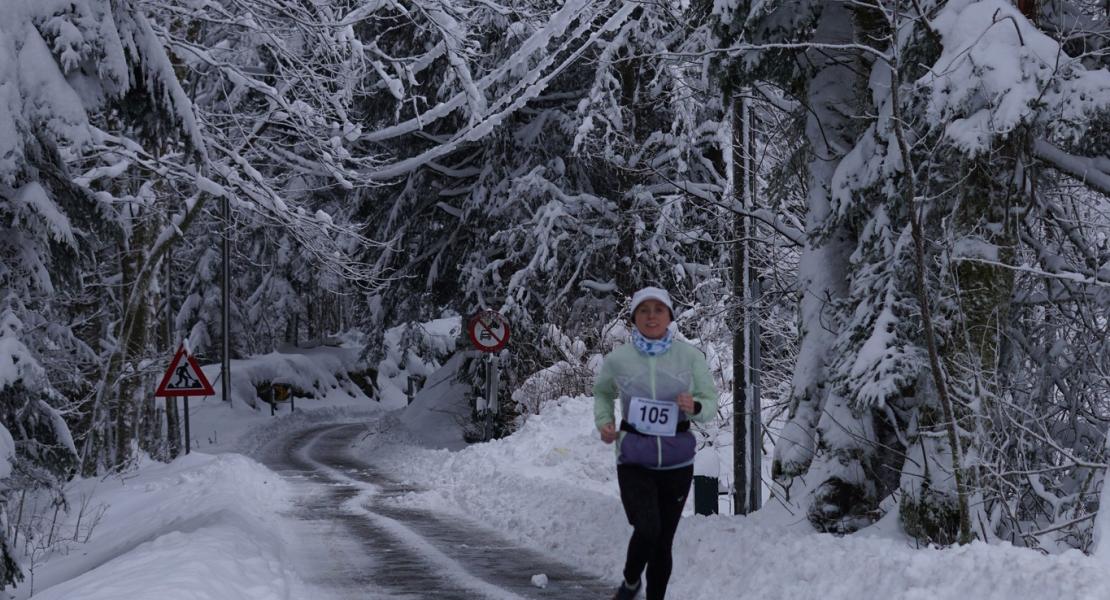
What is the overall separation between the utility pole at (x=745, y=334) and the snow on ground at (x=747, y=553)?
1935 mm

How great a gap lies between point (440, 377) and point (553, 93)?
1093cm

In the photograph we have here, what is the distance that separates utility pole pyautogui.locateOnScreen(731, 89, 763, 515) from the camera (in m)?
13.2

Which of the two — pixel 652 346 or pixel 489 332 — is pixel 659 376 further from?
pixel 489 332

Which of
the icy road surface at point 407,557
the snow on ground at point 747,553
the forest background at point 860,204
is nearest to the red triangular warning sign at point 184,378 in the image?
the icy road surface at point 407,557

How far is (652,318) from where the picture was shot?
689 cm

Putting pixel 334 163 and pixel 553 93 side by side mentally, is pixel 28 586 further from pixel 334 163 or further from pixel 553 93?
pixel 553 93

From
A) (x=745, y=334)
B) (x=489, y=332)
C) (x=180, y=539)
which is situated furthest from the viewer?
(x=489, y=332)

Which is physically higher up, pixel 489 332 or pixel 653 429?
pixel 489 332

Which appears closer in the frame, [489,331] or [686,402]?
[686,402]

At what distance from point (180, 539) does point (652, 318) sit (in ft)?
17.6

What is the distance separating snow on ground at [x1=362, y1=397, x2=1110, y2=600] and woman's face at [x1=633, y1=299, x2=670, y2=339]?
1882 millimetres

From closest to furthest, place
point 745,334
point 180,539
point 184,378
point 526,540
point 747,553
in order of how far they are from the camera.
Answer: point 747,553 → point 180,539 → point 526,540 → point 745,334 → point 184,378

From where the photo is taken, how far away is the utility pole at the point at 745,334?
43.4ft

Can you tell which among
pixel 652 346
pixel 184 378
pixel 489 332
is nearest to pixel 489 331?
pixel 489 332
